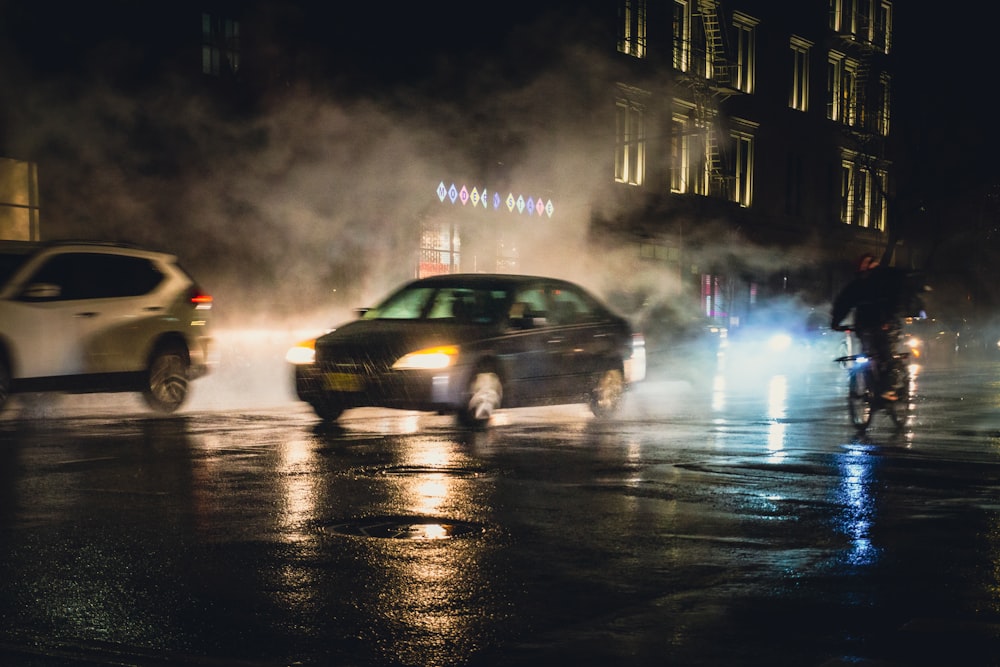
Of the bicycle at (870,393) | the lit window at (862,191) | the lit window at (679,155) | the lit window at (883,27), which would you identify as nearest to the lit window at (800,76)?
the lit window at (862,191)

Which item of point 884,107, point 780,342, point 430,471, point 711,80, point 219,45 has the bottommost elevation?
point 780,342

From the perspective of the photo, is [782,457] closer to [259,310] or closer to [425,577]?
[425,577]

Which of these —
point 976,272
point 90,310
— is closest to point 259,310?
A: point 90,310

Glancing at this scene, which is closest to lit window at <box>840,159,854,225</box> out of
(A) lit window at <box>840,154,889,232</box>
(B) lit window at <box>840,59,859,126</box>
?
(A) lit window at <box>840,154,889,232</box>

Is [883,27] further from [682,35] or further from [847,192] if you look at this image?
[682,35]

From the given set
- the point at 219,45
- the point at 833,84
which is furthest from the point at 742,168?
the point at 219,45

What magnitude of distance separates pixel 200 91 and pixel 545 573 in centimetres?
1642

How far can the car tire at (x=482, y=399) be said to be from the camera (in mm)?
12438

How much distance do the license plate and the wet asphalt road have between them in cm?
66

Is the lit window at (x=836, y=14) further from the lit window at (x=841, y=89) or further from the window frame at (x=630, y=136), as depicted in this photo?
the window frame at (x=630, y=136)

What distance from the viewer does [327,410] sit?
42.0 ft

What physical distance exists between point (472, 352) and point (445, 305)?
96 centimetres

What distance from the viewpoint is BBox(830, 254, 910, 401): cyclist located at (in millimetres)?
13086

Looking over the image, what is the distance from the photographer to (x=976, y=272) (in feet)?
190
